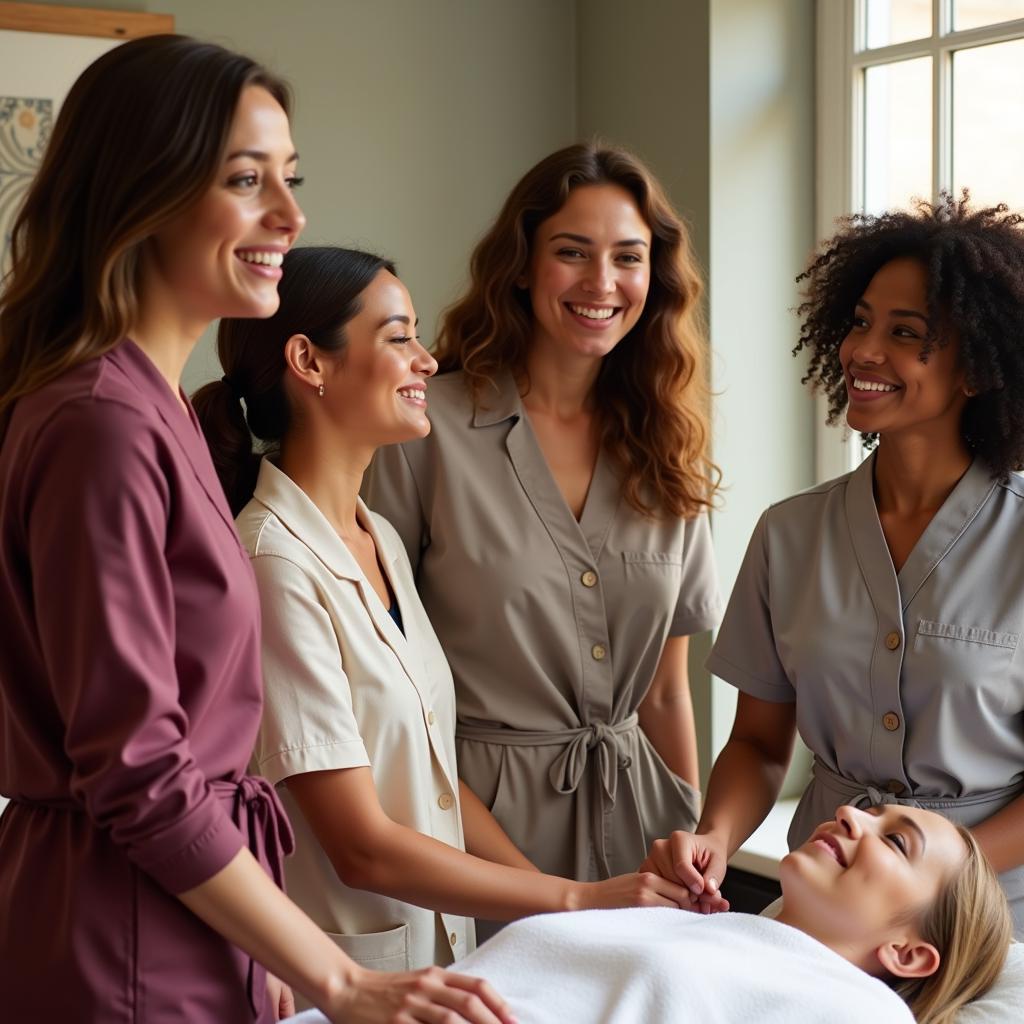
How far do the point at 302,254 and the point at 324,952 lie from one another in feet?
3.60

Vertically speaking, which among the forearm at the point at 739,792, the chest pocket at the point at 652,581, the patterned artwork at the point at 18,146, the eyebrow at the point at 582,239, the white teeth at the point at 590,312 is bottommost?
the forearm at the point at 739,792

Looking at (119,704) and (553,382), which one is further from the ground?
(553,382)

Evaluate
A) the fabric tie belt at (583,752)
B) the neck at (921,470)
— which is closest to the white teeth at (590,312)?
the neck at (921,470)

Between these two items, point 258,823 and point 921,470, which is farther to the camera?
point 921,470

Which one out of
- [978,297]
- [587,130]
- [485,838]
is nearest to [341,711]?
[485,838]

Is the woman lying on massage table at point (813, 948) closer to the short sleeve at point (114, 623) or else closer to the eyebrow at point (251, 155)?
the short sleeve at point (114, 623)

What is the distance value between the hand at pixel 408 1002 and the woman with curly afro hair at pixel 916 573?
0.68 m

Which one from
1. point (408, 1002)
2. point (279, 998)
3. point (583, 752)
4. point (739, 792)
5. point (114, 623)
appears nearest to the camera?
point (114, 623)

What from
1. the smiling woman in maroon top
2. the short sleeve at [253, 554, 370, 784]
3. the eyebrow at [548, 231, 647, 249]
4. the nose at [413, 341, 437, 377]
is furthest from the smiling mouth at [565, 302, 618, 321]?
the smiling woman in maroon top

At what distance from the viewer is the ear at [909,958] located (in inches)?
71.1

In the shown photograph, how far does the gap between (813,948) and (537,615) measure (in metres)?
0.75

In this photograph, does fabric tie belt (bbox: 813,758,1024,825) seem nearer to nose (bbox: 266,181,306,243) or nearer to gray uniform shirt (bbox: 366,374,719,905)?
gray uniform shirt (bbox: 366,374,719,905)

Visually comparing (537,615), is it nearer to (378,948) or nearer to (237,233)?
(378,948)

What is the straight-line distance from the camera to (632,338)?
2.44 metres
